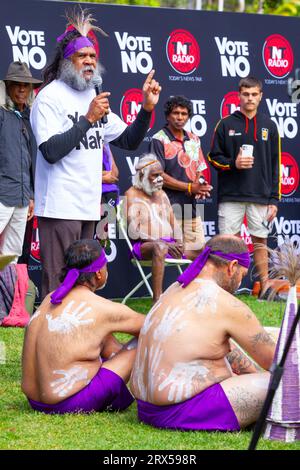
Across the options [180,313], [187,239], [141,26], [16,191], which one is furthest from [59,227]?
[141,26]

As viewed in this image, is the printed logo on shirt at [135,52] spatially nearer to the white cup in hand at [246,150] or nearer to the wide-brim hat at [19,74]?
the white cup in hand at [246,150]

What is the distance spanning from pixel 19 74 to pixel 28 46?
33.3 inches

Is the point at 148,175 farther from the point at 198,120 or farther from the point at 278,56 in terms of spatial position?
the point at 278,56

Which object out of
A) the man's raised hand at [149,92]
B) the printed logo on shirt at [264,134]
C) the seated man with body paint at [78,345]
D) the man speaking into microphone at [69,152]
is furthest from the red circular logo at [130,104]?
the seated man with body paint at [78,345]

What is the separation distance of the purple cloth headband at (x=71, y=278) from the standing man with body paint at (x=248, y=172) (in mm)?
4566

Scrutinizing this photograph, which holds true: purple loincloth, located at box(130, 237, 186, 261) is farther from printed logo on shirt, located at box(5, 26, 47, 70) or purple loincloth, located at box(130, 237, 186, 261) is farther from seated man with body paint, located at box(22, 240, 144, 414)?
seated man with body paint, located at box(22, 240, 144, 414)

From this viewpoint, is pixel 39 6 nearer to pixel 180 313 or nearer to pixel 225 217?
pixel 225 217

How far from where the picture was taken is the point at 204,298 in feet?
17.4

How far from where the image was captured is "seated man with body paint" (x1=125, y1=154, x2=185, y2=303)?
372 inches

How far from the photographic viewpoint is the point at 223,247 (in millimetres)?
5375

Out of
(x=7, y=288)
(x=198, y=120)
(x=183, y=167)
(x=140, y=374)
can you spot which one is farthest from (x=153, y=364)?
(x=198, y=120)

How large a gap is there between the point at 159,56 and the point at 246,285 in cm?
262

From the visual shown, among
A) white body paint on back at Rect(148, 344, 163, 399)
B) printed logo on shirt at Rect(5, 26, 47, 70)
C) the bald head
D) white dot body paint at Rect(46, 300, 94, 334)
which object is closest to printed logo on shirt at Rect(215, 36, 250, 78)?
the bald head

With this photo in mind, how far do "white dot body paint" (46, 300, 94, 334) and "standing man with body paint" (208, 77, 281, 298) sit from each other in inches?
185
